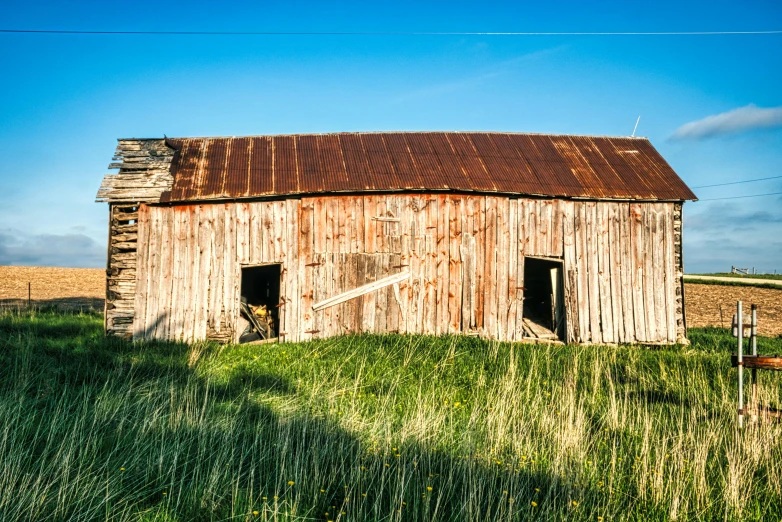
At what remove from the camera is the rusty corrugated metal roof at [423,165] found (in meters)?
13.9

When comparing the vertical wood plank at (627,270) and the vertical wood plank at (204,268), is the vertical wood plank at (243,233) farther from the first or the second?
the vertical wood plank at (627,270)

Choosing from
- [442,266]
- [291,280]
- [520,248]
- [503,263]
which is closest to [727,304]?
[520,248]

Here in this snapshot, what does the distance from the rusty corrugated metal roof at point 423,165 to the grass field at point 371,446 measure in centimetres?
506

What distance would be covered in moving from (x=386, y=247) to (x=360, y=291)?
1162 millimetres

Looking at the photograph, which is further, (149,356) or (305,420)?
(149,356)

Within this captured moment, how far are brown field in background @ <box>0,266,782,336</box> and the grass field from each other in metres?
12.1

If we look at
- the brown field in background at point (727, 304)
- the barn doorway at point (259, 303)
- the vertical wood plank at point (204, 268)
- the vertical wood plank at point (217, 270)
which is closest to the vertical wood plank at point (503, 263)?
the barn doorway at point (259, 303)

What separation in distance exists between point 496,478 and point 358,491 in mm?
1289

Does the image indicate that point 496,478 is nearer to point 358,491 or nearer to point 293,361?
point 358,491

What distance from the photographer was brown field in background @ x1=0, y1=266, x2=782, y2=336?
21.0 metres

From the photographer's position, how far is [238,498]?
4852 millimetres

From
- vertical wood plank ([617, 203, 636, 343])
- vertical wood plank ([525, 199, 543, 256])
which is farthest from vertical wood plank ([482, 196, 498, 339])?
vertical wood plank ([617, 203, 636, 343])

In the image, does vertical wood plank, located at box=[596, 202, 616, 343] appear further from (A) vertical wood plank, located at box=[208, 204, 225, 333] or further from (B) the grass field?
(A) vertical wood plank, located at box=[208, 204, 225, 333]

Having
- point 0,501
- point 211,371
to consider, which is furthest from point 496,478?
point 211,371
